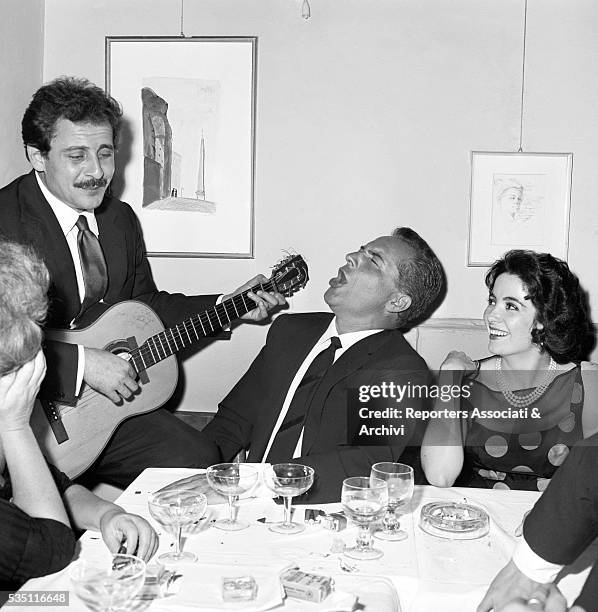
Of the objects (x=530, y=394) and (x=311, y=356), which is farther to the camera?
(x=311, y=356)

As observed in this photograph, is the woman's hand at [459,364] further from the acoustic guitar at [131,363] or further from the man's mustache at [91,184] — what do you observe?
A: the man's mustache at [91,184]

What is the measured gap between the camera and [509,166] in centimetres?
318

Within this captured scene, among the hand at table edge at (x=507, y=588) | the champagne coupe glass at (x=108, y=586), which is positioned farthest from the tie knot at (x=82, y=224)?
the hand at table edge at (x=507, y=588)

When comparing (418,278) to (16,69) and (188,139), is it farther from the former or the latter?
(16,69)

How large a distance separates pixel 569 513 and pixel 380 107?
219 cm

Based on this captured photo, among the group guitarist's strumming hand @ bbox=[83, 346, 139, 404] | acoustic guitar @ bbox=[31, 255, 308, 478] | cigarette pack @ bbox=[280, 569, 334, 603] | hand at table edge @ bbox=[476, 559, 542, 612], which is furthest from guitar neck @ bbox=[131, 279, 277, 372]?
hand at table edge @ bbox=[476, 559, 542, 612]

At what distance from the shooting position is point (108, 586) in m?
1.23

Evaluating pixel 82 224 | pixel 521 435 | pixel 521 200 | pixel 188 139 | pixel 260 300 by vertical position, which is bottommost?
pixel 521 435

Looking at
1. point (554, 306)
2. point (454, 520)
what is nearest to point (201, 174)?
point (554, 306)

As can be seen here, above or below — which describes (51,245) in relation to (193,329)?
above

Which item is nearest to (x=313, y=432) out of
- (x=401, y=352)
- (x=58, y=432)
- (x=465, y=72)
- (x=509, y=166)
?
(x=401, y=352)

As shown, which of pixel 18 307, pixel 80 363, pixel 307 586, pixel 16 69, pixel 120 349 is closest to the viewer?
pixel 307 586

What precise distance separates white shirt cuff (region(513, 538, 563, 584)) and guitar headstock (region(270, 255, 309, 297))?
6.27 ft

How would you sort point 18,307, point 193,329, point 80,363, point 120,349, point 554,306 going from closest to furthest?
point 18,307, point 554,306, point 80,363, point 120,349, point 193,329
